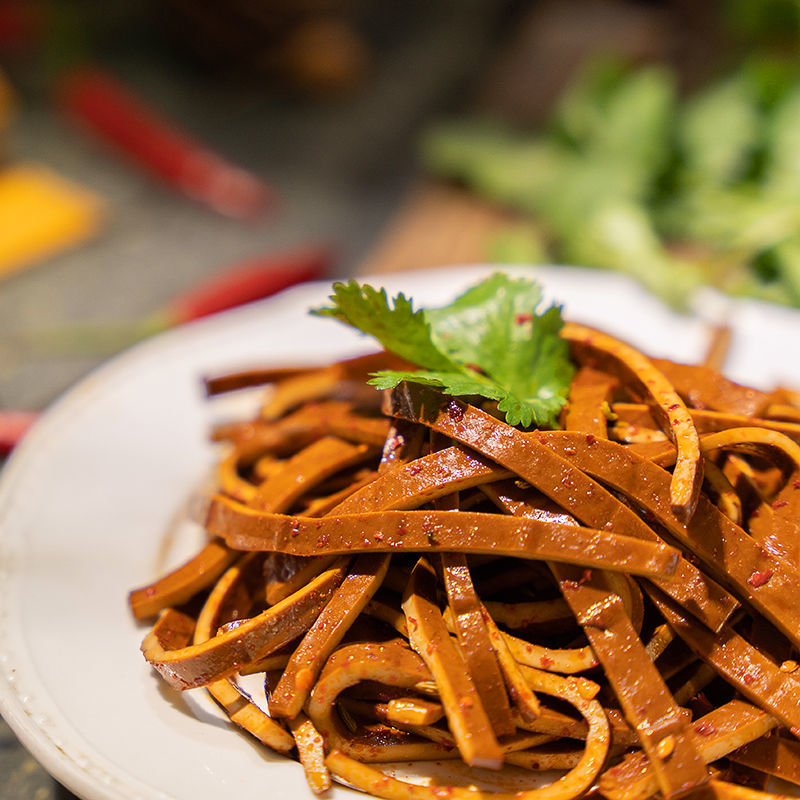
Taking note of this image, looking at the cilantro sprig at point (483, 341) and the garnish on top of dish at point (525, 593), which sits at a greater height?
the cilantro sprig at point (483, 341)

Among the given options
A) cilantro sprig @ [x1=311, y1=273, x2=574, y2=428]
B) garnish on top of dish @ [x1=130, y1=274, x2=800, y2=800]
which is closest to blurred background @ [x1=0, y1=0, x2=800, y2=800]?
garnish on top of dish @ [x1=130, y1=274, x2=800, y2=800]

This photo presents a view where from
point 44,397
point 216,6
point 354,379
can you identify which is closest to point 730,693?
point 354,379

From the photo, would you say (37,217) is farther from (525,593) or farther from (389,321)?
(525,593)

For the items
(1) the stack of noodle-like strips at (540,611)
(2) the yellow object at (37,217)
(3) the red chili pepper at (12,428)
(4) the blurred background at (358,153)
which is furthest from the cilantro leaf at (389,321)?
(2) the yellow object at (37,217)

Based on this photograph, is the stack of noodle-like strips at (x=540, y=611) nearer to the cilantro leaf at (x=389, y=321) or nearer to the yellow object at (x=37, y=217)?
the cilantro leaf at (x=389, y=321)

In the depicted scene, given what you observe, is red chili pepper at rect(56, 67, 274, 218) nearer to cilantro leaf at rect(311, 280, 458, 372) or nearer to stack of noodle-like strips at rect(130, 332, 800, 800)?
cilantro leaf at rect(311, 280, 458, 372)

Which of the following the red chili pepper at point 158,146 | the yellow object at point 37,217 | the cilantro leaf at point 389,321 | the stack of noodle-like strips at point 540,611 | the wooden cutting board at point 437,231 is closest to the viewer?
the stack of noodle-like strips at point 540,611
